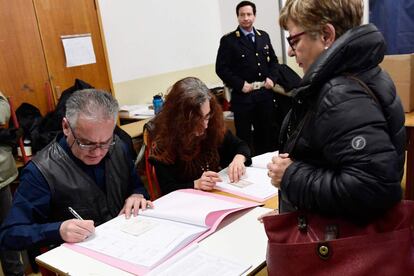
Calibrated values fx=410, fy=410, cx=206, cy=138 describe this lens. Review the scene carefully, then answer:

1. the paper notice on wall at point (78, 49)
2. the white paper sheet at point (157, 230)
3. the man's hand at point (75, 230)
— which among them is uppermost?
the paper notice on wall at point (78, 49)

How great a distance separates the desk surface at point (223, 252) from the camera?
116cm

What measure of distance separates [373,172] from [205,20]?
422cm

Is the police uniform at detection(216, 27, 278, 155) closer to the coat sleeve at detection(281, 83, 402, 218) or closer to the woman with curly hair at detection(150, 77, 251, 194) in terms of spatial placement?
the woman with curly hair at detection(150, 77, 251, 194)

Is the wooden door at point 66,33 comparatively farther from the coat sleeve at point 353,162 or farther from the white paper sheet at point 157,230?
the coat sleeve at point 353,162

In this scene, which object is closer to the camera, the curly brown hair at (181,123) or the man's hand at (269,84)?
the curly brown hair at (181,123)

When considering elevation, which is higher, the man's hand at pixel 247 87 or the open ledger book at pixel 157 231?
the man's hand at pixel 247 87

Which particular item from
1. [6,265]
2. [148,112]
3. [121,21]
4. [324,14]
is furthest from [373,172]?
[121,21]

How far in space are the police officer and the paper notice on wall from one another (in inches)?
45.5

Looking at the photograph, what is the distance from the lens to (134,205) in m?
1.56

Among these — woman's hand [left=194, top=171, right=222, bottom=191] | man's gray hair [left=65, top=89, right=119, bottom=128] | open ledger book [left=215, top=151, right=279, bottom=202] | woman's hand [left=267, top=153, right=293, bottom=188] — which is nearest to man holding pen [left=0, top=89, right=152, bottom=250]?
man's gray hair [left=65, top=89, right=119, bottom=128]

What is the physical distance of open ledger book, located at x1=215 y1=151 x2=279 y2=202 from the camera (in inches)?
63.9

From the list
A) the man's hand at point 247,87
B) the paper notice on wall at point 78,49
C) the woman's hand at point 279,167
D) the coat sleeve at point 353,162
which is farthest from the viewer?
the man's hand at point 247,87

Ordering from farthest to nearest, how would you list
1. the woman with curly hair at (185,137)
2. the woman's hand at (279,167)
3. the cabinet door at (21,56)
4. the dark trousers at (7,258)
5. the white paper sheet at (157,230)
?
1. the cabinet door at (21,56)
2. the dark trousers at (7,258)
3. the woman with curly hair at (185,137)
4. the white paper sheet at (157,230)
5. the woman's hand at (279,167)

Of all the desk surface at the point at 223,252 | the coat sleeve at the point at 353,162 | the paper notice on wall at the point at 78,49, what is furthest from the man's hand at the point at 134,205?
the paper notice on wall at the point at 78,49
